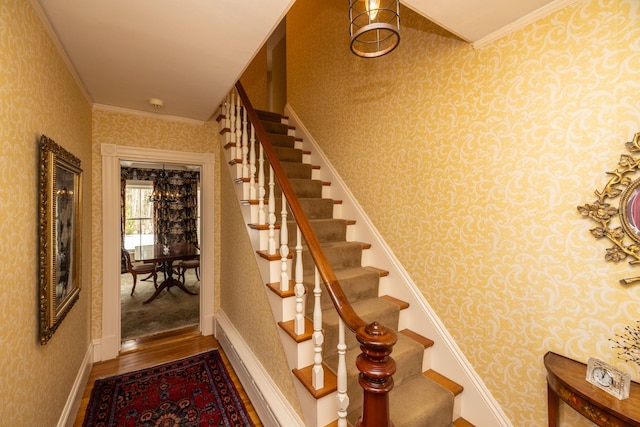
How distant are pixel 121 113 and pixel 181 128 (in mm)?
538

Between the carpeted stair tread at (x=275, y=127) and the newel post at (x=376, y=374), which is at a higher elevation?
the carpeted stair tread at (x=275, y=127)

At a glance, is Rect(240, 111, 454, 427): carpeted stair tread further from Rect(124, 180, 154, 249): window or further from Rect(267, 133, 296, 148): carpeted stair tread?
Rect(124, 180, 154, 249): window

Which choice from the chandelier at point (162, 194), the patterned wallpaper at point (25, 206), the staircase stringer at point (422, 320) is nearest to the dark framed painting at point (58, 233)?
the patterned wallpaper at point (25, 206)

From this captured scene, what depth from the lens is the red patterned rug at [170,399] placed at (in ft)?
6.53

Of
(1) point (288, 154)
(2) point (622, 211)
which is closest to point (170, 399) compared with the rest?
(1) point (288, 154)

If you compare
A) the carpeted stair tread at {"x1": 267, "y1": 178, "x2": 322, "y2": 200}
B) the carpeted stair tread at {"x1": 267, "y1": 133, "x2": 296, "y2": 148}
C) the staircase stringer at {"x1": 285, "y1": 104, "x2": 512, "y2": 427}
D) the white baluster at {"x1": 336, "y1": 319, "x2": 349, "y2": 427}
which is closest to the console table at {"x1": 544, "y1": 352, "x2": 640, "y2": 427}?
the staircase stringer at {"x1": 285, "y1": 104, "x2": 512, "y2": 427}

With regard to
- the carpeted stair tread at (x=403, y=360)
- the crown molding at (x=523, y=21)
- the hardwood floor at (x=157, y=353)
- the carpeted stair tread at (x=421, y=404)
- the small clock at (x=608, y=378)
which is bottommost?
the hardwood floor at (x=157, y=353)

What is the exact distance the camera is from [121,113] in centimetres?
277

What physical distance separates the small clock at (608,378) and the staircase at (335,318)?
0.75m

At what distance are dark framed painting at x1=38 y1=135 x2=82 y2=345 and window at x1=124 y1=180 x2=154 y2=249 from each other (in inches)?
231

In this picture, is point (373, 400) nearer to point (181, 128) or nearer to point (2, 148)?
point (2, 148)

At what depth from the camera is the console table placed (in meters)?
1.00

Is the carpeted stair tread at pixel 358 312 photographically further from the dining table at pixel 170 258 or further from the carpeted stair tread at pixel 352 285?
the dining table at pixel 170 258

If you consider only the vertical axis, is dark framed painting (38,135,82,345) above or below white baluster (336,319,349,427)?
above
